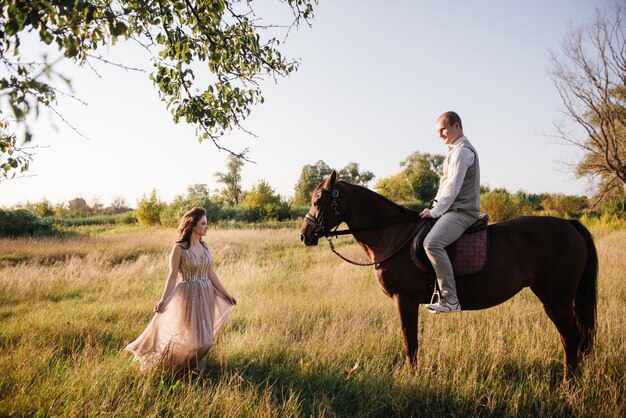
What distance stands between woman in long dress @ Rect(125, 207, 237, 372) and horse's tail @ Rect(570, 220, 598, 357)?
439 centimetres

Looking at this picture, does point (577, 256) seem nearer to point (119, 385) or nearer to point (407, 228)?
point (407, 228)

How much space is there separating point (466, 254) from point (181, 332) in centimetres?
335

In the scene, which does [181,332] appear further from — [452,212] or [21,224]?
[21,224]

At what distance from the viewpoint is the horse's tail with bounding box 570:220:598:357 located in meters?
4.22

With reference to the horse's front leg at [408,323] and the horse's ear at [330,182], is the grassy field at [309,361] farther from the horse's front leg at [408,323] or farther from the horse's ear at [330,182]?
the horse's ear at [330,182]

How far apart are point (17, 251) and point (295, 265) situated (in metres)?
9.94

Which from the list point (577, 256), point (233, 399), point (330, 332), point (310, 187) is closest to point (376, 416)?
point (233, 399)

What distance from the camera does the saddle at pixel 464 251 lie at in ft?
13.0

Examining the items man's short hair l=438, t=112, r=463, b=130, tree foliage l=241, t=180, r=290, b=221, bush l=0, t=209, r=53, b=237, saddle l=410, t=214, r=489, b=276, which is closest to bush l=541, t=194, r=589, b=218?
tree foliage l=241, t=180, r=290, b=221

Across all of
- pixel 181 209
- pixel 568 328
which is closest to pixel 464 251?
pixel 568 328

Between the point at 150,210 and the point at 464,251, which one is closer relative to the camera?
the point at 464,251

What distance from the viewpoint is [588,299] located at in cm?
429

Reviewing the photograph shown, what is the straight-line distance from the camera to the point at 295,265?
40.8ft

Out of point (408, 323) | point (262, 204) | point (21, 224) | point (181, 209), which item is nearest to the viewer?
point (408, 323)
